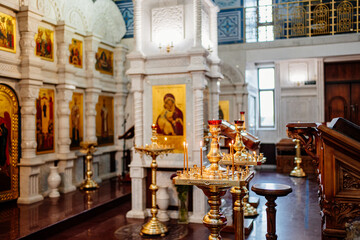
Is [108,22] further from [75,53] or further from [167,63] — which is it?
[167,63]

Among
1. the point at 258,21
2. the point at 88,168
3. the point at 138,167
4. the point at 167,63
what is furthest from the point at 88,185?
the point at 258,21

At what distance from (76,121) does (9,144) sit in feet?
8.48

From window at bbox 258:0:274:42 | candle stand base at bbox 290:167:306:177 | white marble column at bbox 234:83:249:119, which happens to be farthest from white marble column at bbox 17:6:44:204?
window at bbox 258:0:274:42

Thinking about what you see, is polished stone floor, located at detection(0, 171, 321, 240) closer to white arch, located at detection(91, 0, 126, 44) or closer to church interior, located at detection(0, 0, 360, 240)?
church interior, located at detection(0, 0, 360, 240)

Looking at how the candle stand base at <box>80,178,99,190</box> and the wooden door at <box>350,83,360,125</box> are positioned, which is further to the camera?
the wooden door at <box>350,83,360,125</box>

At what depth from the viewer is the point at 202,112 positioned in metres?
6.97

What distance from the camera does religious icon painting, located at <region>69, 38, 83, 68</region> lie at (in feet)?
33.5

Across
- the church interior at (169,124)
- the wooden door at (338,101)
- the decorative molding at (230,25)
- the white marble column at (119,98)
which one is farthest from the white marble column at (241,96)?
the white marble column at (119,98)

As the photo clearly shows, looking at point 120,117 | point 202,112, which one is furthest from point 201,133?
point 120,117

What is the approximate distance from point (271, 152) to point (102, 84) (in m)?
7.01

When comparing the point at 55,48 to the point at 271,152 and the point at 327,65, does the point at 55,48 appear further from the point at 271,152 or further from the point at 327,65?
the point at 327,65

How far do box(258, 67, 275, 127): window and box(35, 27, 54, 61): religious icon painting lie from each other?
28.9 feet

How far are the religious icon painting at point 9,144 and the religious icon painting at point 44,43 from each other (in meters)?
1.42

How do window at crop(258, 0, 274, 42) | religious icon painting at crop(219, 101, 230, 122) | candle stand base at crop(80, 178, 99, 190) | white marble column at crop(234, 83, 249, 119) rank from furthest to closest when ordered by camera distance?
window at crop(258, 0, 274, 42) < religious icon painting at crop(219, 101, 230, 122) < white marble column at crop(234, 83, 249, 119) < candle stand base at crop(80, 178, 99, 190)
